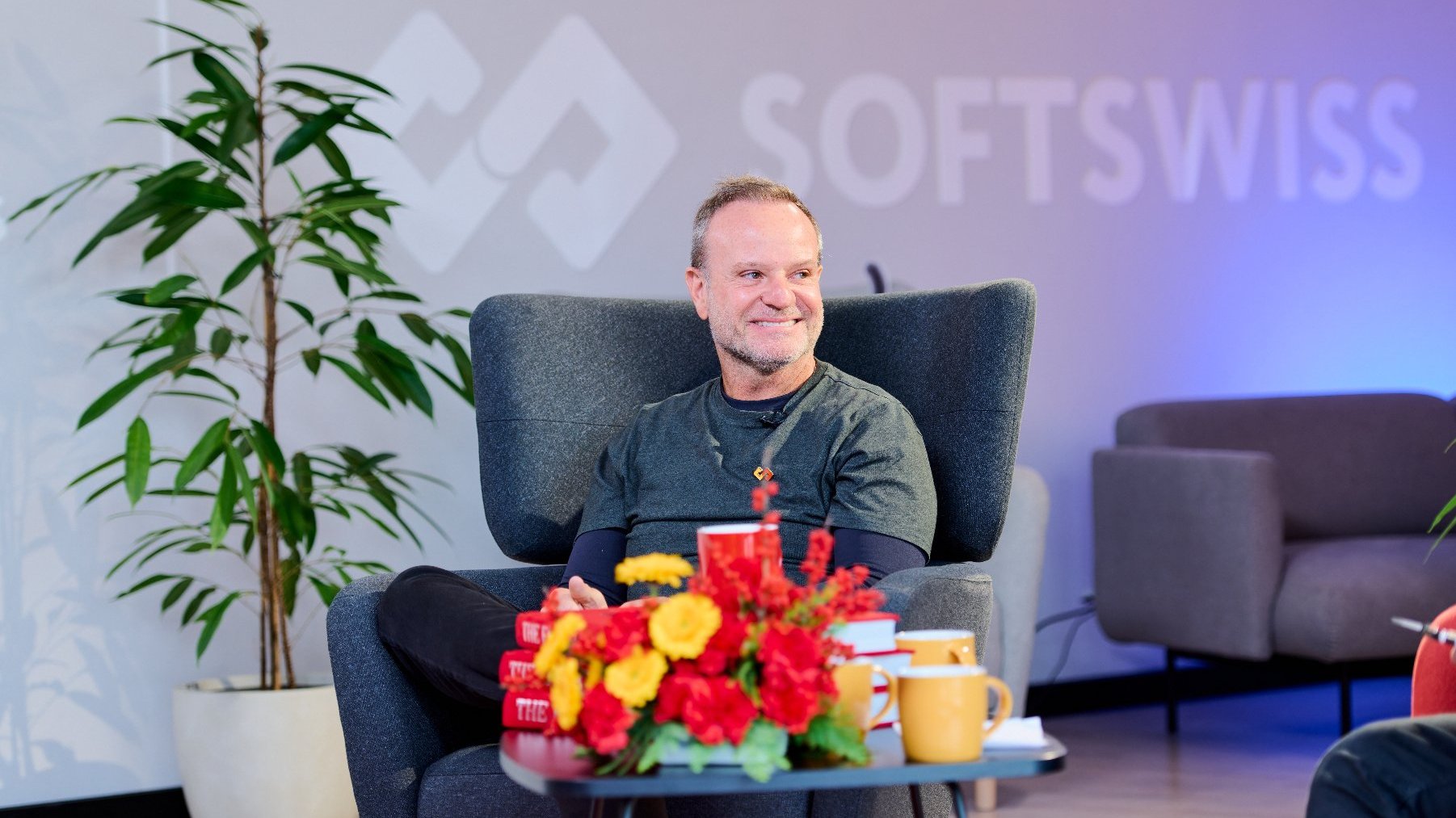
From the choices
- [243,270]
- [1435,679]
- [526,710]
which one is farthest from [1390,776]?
[243,270]

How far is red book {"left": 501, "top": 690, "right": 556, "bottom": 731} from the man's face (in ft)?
2.93

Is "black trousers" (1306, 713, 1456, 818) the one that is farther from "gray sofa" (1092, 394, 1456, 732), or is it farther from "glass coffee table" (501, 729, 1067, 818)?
"gray sofa" (1092, 394, 1456, 732)

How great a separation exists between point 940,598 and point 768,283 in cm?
66

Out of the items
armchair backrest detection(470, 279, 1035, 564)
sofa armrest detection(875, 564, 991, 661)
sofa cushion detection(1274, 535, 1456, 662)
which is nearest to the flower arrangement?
sofa armrest detection(875, 564, 991, 661)

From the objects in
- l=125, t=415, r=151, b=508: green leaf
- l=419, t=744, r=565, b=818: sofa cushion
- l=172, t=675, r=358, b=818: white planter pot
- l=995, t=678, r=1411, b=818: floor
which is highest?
l=125, t=415, r=151, b=508: green leaf

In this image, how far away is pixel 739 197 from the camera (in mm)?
2457

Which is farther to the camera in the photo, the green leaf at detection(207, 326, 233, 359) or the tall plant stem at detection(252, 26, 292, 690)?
the tall plant stem at detection(252, 26, 292, 690)

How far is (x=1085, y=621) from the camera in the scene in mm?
4695

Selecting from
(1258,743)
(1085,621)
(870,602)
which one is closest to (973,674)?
(870,602)

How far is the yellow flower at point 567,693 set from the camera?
4.56 feet

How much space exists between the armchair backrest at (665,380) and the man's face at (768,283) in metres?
0.20

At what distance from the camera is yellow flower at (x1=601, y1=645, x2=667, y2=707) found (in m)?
1.33

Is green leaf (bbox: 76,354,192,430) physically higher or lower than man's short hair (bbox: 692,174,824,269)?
lower

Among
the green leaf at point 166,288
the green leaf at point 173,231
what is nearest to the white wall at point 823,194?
the green leaf at point 173,231
